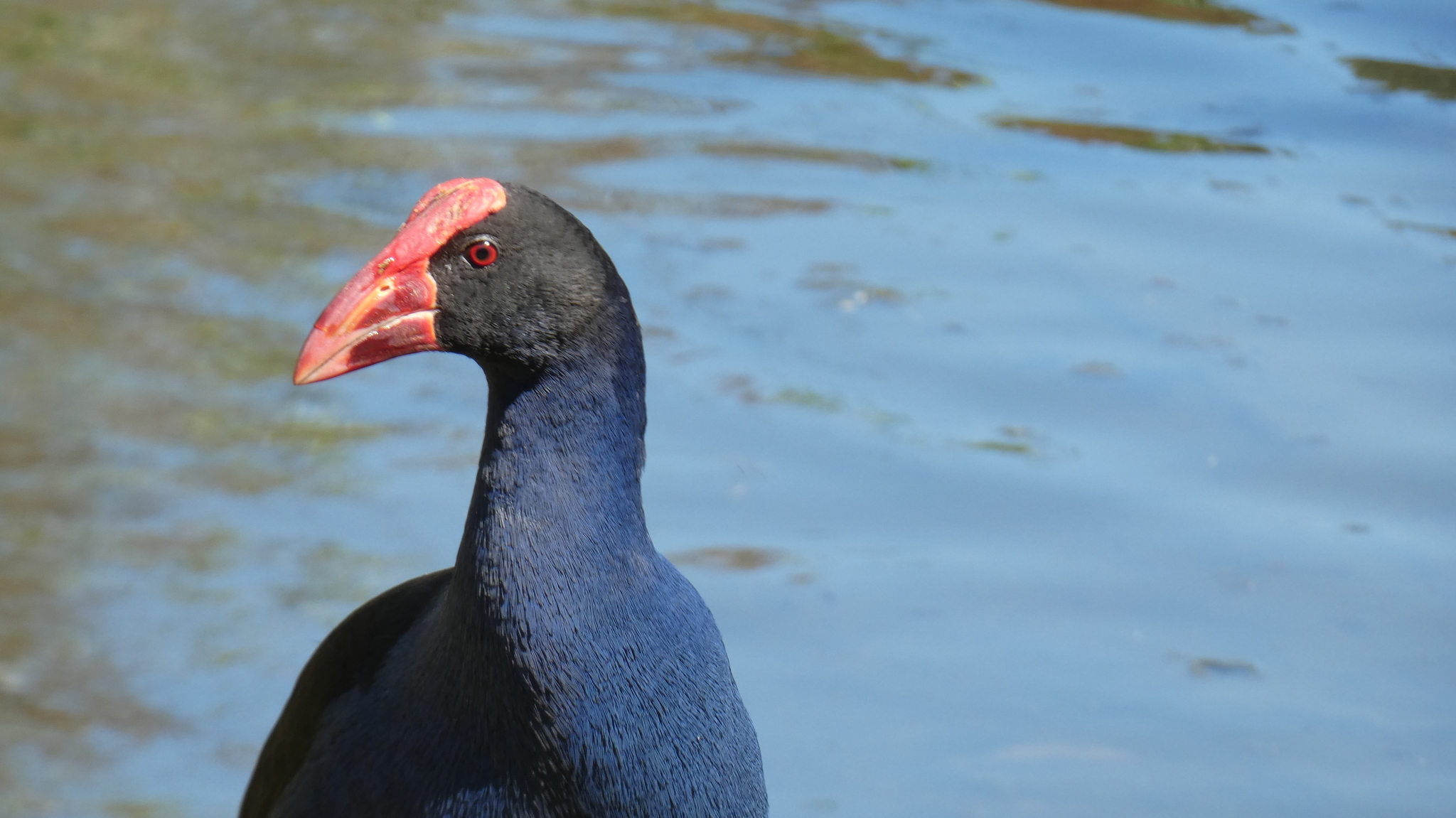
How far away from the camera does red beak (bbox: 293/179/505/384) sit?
2141 millimetres

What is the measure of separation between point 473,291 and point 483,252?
50mm

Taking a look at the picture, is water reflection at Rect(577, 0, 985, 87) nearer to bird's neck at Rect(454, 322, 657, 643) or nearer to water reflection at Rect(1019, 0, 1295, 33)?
water reflection at Rect(1019, 0, 1295, 33)

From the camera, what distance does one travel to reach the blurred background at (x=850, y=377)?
354 cm

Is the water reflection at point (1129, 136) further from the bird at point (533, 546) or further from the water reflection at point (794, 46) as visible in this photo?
the bird at point (533, 546)

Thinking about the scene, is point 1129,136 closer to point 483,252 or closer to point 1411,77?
point 1411,77

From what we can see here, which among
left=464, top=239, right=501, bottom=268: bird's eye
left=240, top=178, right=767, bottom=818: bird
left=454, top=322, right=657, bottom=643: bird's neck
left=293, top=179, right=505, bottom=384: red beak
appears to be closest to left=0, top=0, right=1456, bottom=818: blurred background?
left=240, top=178, right=767, bottom=818: bird

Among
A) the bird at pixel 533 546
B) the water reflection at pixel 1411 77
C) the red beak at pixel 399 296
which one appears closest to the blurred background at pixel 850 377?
the water reflection at pixel 1411 77

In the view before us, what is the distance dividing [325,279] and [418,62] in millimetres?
1715

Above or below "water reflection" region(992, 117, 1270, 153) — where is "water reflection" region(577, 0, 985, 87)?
above

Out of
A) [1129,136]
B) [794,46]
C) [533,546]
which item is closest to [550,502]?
[533,546]

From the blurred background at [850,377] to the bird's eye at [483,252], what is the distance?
60.9 inches

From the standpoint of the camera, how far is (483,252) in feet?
7.08

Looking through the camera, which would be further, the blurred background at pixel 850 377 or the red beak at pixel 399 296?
the blurred background at pixel 850 377

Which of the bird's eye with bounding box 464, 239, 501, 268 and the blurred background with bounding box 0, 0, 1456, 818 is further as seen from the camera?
the blurred background with bounding box 0, 0, 1456, 818
